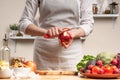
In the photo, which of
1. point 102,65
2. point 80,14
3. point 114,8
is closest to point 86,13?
point 80,14

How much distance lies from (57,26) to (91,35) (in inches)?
93.3

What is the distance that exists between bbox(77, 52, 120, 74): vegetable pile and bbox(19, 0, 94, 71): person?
0.32 m

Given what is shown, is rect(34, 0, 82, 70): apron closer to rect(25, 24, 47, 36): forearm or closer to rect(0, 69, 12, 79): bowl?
rect(25, 24, 47, 36): forearm

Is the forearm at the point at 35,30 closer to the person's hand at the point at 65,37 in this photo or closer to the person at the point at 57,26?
the person at the point at 57,26

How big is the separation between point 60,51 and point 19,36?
2.42 metres

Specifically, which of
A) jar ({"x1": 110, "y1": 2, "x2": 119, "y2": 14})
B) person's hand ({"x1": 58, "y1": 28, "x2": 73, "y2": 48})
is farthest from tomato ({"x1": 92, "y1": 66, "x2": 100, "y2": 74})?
jar ({"x1": 110, "y1": 2, "x2": 119, "y2": 14})

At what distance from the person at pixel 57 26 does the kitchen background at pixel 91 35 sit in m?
2.27

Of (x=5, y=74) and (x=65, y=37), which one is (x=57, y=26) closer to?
(x=65, y=37)

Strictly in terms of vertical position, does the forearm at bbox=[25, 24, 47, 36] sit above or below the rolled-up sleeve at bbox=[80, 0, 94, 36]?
below

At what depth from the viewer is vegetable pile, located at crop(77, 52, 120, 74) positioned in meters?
1.60

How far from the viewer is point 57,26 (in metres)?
2.13

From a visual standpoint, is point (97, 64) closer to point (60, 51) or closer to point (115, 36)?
point (60, 51)

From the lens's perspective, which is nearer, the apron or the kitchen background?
the apron

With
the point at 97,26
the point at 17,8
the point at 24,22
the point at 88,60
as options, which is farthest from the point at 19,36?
the point at 88,60
